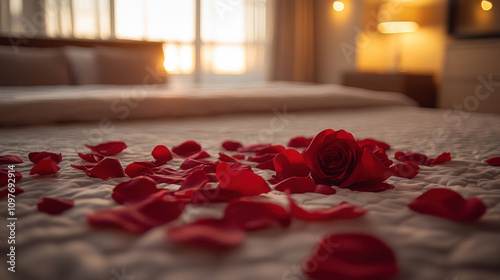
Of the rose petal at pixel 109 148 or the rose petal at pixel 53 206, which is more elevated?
the rose petal at pixel 109 148

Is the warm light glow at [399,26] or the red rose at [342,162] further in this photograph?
the warm light glow at [399,26]

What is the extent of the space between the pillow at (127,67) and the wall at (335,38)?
7.81 ft

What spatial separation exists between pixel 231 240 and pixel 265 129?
1.01 meters

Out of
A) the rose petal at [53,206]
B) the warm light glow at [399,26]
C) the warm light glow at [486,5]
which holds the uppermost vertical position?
the warm light glow at [486,5]

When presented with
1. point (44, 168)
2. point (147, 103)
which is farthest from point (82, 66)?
point (44, 168)

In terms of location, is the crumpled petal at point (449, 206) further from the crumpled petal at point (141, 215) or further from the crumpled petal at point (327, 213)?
the crumpled petal at point (141, 215)

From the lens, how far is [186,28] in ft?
14.8

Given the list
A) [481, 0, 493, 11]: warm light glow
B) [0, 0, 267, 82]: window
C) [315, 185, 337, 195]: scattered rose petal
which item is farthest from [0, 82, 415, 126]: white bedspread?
[0, 0, 267, 82]: window

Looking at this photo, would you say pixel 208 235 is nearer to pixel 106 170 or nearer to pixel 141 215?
pixel 141 215

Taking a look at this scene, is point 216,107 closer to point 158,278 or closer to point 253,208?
point 253,208

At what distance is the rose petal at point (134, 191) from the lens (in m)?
0.56

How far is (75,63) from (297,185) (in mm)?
2711

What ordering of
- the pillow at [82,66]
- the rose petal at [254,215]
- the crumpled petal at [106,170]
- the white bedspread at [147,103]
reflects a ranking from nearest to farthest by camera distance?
the rose petal at [254,215] → the crumpled petal at [106,170] → the white bedspread at [147,103] → the pillow at [82,66]

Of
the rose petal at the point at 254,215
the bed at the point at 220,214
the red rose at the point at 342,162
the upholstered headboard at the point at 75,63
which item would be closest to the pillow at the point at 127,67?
the upholstered headboard at the point at 75,63
